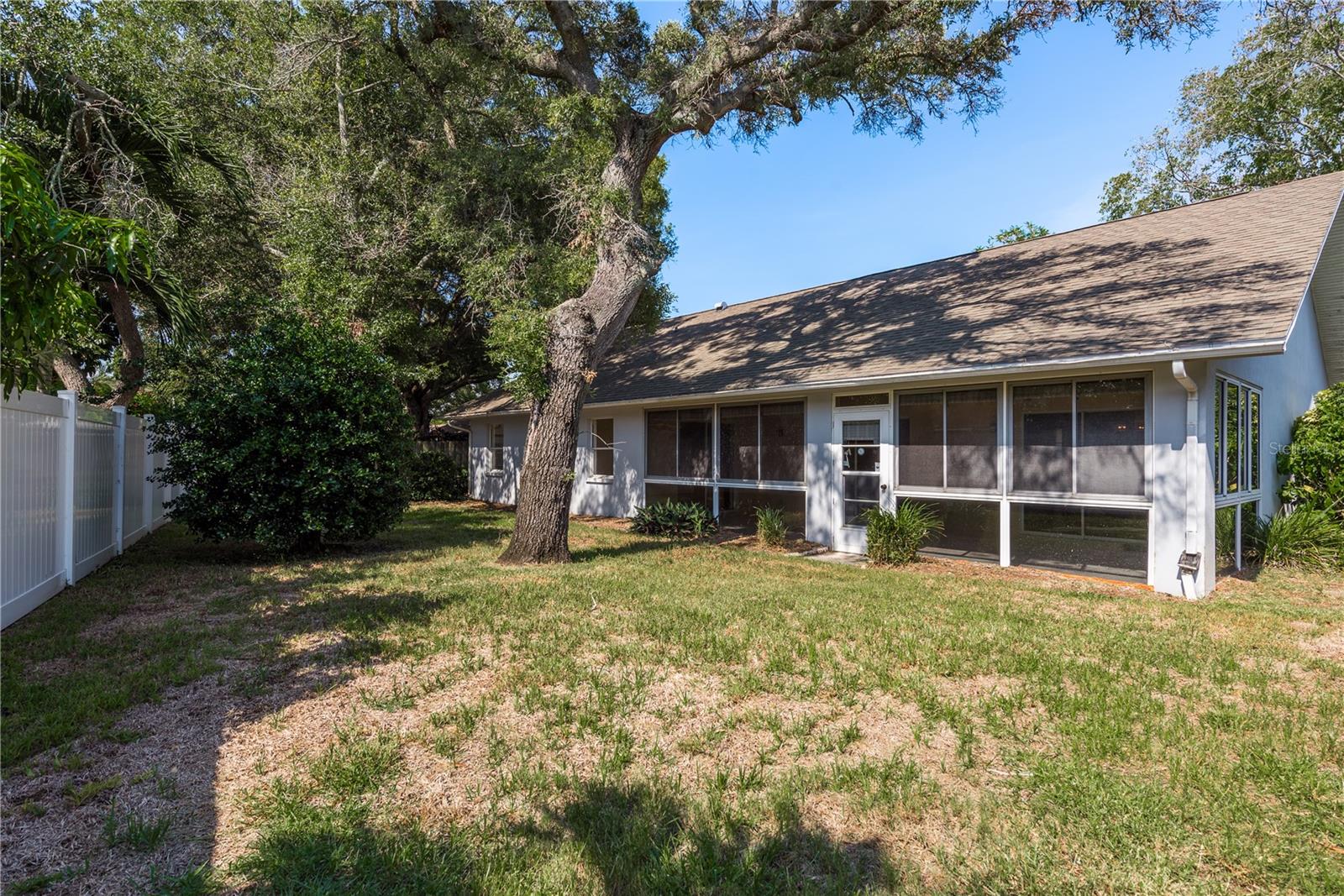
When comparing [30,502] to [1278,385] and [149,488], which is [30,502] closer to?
[149,488]

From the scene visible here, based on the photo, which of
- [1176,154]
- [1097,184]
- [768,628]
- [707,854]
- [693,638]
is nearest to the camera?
[707,854]

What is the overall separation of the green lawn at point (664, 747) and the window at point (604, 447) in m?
9.29

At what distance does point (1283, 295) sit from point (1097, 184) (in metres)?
19.7

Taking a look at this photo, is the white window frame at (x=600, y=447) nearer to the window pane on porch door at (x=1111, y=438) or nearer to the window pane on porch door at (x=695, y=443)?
the window pane on porch door at (x=695, y=443)

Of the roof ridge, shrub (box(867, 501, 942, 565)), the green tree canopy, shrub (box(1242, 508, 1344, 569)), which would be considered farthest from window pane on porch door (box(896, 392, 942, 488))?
the green tree canopy

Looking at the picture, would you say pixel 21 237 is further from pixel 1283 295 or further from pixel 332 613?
pixel 1283 295

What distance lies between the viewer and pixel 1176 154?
68.8ft

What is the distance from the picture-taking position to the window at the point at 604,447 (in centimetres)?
1566

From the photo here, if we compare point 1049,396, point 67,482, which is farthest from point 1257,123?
point 67,482

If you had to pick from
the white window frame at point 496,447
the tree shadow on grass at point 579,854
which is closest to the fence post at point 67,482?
the tree shadow on grass at point 579,854

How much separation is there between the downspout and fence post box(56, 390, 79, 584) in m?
11.3

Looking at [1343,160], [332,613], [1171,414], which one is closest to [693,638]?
[332,613]

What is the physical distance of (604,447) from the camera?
1594cm

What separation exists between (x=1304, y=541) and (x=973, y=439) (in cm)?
464
